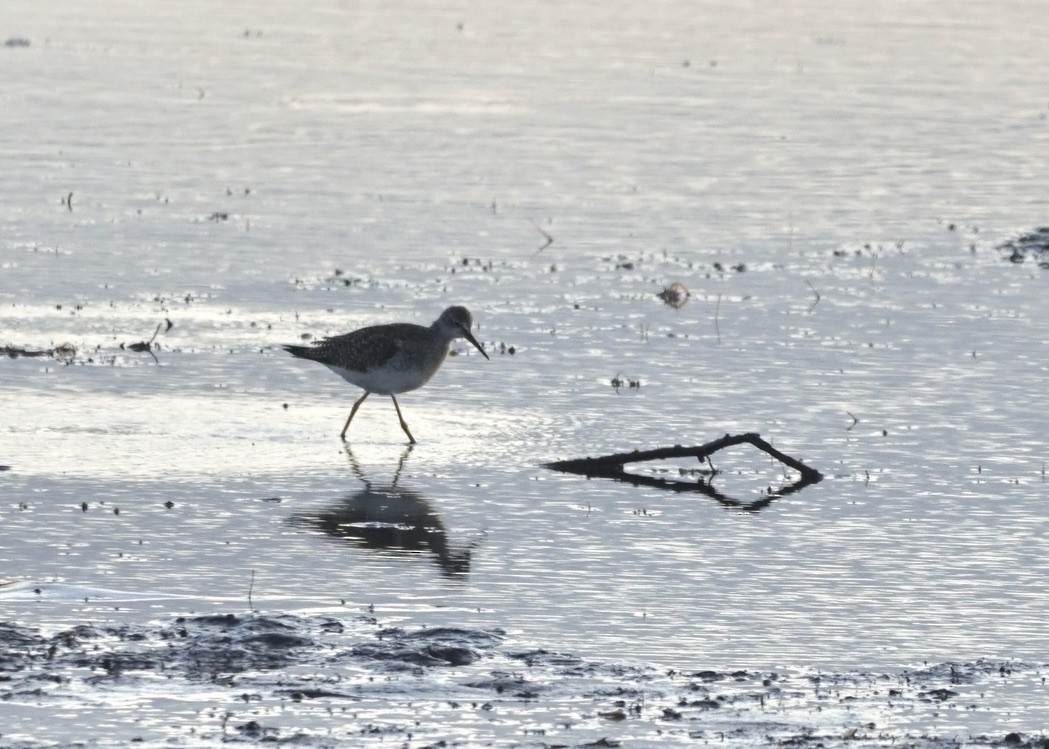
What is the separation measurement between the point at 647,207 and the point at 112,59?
20260mm

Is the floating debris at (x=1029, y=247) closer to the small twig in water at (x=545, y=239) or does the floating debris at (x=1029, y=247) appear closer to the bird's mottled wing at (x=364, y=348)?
the small twig in water at (x=545, y=239)

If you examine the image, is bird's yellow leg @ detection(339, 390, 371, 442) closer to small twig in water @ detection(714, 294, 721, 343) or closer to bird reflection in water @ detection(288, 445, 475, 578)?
bird reflection in water @ detection(288, 445, 475, 578)

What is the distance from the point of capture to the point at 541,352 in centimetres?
2148

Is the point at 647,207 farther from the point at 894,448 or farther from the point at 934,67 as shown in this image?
the point at 934,67

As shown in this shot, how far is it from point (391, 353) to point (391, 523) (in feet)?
10.2

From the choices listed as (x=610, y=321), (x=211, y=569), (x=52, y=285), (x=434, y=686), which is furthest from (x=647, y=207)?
(x=434, y=686)

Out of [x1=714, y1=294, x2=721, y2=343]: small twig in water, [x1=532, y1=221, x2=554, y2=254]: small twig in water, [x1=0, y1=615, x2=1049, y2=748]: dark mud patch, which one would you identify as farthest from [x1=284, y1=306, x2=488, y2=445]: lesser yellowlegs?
[x1=532, y1=221, x2=554, y2=254]: small twig in water

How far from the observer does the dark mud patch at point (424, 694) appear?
418 inches

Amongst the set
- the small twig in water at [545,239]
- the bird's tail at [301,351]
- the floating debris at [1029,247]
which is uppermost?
the floating debris at [1029,247]

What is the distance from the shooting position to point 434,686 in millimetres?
11391

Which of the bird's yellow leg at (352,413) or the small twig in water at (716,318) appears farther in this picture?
the small twig in water at (716,318)

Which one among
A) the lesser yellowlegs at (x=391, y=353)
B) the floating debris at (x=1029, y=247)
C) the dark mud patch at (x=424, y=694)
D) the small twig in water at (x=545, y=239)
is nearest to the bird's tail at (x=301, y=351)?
the lesser yellowlegs at (x=391, y=353)

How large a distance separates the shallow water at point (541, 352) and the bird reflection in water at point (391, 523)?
45 millimetres

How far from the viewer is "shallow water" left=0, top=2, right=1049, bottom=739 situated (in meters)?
13.7
